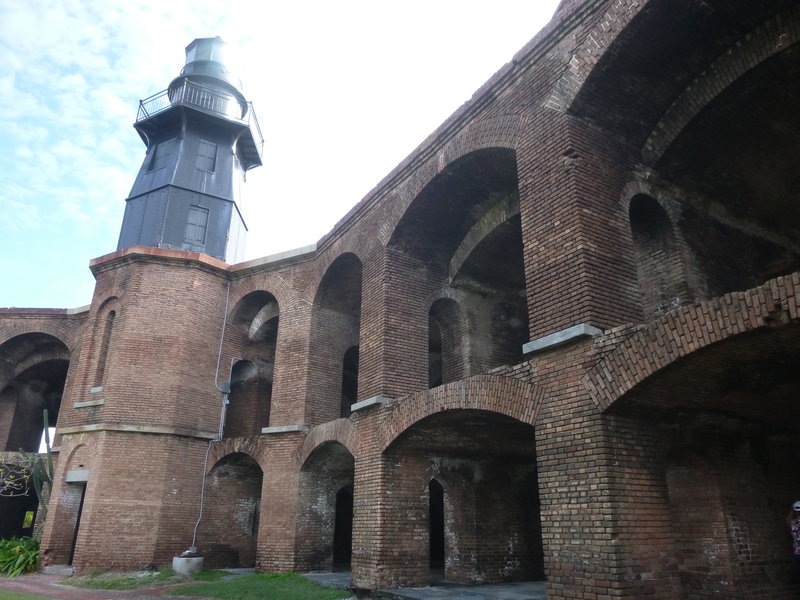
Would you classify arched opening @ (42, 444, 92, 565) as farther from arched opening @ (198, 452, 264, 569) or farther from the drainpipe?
arched opening @ (198, 452, 264, 569)

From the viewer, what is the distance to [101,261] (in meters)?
15.7

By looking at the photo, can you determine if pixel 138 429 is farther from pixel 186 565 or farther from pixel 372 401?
pixel 372 401

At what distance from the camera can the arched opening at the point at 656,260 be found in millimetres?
8453

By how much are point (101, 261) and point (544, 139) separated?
11952mm

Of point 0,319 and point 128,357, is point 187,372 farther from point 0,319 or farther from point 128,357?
point 0,319

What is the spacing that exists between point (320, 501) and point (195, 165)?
12.3 metres

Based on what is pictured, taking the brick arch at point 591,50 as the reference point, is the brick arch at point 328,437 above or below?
below

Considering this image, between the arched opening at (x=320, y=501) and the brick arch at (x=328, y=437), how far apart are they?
109 mm

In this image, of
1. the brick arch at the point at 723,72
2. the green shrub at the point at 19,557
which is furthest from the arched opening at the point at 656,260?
the green shrub at the point at 19,557

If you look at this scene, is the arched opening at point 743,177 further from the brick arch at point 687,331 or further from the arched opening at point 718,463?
the brick arch at point 687,331

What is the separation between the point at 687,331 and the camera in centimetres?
565

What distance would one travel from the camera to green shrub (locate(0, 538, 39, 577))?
523 inches

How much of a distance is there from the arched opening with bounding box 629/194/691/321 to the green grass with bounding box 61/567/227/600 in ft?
30.9

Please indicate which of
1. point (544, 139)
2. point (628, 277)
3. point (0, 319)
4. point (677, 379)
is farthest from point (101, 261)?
point (677, 379)
